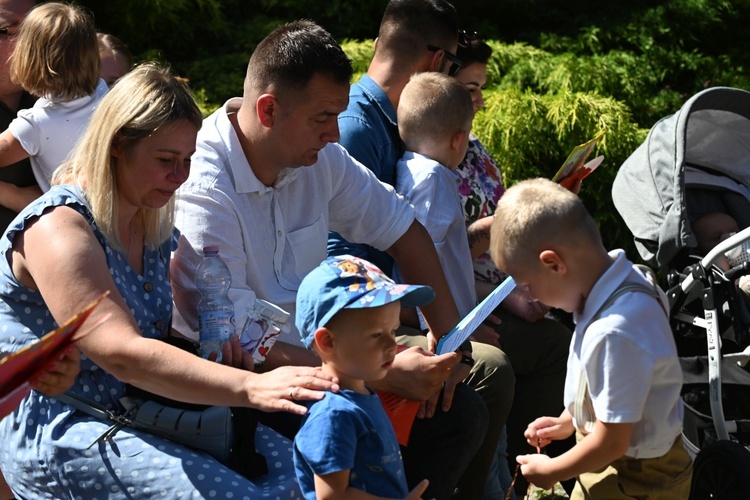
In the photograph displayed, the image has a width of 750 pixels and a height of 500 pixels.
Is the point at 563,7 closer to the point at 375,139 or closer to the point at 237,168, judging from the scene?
the point at 375,139

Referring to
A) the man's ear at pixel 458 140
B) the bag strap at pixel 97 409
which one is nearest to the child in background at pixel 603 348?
the bag strap at pixel 97 409

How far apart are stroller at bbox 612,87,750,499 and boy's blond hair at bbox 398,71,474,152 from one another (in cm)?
111

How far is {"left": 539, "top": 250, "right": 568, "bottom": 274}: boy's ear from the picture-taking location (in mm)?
2771

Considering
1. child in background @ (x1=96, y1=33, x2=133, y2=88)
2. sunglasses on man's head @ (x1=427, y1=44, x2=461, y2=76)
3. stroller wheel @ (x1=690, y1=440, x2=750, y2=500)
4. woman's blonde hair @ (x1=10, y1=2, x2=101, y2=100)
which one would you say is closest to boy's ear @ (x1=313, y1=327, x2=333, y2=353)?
stroller wheel @ (x1=690, y1=440, x2=750, y2=500)

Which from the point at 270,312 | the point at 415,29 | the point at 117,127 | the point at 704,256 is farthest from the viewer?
the point at 415,29

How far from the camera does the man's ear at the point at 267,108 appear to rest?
11.6ft

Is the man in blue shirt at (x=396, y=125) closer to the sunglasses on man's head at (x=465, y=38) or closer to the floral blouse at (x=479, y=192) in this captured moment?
the sunglasses on man's head at (x=465, y=38)

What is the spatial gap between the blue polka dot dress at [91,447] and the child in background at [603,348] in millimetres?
855

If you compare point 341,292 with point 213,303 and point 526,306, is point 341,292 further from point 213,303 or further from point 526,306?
point 526,306

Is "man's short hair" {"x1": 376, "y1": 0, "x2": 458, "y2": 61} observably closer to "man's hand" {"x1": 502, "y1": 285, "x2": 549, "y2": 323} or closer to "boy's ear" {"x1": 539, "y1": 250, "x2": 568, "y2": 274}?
"man's hand" {"x1": 502, "y1": 285, "x2": 549, "y2": 323}

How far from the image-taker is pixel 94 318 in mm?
2768

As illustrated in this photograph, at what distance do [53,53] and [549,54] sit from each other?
3874mm

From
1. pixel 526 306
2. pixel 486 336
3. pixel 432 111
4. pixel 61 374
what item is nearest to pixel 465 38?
pixel 432 111

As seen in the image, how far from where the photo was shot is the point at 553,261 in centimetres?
279
